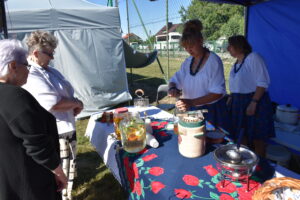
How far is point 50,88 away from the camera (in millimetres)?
1653

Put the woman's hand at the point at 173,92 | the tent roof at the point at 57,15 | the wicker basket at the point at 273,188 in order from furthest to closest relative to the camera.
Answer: the tent roof at the point at 57,15 → the woman's hand at the point at 173,92 → the wicker basket at the point at 273,188

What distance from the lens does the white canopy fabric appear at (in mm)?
4059

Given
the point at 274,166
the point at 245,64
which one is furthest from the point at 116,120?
the point at 245,64

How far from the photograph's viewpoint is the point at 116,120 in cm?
168

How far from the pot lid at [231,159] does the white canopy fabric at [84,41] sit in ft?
13.4

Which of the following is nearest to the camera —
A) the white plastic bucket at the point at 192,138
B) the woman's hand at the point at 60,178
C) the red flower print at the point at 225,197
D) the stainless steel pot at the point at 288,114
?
the red flower print at the point at 225,197

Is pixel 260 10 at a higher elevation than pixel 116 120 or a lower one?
higher

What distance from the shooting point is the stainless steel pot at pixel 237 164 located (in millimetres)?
921

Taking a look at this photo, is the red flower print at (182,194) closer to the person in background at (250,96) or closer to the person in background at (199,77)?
the person in background at (199,77)

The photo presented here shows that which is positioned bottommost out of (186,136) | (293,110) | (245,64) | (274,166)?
(293,110)

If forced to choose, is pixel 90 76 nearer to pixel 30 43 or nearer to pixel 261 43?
pixel 30 43

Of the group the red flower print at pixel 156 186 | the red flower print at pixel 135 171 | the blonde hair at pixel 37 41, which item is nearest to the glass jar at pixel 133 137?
the red flower print at pixel 135 171

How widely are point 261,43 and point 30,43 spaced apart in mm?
3962

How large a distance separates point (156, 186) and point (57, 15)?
4.22 metres
